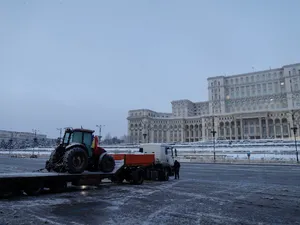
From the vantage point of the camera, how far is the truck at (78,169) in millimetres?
10955

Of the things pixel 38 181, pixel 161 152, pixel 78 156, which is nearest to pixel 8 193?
pixel 38 181

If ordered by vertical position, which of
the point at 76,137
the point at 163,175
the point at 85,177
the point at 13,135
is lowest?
the point at 163,175

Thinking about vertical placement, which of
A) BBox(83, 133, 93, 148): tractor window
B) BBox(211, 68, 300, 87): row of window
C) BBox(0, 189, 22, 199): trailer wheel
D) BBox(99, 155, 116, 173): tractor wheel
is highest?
BBox(211, 68, 300, 87): row of window

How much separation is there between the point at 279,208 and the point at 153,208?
4.71 metres

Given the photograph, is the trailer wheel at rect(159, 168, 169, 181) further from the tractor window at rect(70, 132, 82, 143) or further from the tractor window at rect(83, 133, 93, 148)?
the tractor window at rect(70, 132, 82, 143)

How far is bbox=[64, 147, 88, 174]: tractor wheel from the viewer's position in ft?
39.9

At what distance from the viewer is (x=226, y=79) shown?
152625 mm

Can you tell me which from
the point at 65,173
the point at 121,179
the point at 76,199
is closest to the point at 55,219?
the point at 76,199

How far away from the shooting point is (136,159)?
1659cm

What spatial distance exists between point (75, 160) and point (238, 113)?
12362 centimetres

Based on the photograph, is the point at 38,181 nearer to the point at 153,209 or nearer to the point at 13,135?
the point at 153,209

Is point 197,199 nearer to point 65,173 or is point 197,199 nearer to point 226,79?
point 65,173

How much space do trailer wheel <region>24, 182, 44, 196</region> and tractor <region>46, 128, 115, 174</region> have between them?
1.42 meters

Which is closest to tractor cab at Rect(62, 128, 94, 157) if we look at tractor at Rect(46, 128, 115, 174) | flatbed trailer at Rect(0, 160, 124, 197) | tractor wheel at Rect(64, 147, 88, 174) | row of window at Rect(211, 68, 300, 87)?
tractor at Rect(46, 128, 115, 174)
